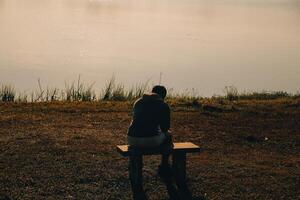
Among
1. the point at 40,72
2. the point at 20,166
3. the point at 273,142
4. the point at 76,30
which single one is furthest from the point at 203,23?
the point at 20,166

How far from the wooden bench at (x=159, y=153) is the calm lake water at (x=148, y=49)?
42.6 ft

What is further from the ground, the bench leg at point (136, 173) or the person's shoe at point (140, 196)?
the bench leg at point (136, 173)

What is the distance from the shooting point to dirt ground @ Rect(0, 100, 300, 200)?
764 centimetres

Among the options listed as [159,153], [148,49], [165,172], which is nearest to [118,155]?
[165,172]

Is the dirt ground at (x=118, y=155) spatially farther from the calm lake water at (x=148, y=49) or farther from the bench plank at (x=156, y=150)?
the calm lake water at (x=148, y=49)

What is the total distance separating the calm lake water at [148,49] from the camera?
23.5 m

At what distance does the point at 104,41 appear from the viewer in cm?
3195

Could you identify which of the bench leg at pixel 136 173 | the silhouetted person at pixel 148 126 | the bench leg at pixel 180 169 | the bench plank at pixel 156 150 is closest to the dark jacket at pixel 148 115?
the silhouetted person at pixel 148 126

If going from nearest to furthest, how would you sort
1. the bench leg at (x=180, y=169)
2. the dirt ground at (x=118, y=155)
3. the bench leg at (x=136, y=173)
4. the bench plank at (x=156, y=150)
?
the bench plank at (x=156, y=150) → the bench leg at (x=136, y=173) → the dirt ground at (x=118, y=155) → the bench leg at (x=180, y=169)

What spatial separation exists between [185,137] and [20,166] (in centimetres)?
337

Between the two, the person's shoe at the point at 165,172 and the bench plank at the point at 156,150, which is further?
the person's shoe at the point at 165,172

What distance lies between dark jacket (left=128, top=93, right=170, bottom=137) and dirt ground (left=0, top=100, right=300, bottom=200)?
0.75 meters

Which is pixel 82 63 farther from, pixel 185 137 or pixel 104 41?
pixel 185 137

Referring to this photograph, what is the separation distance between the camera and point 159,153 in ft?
24.6
